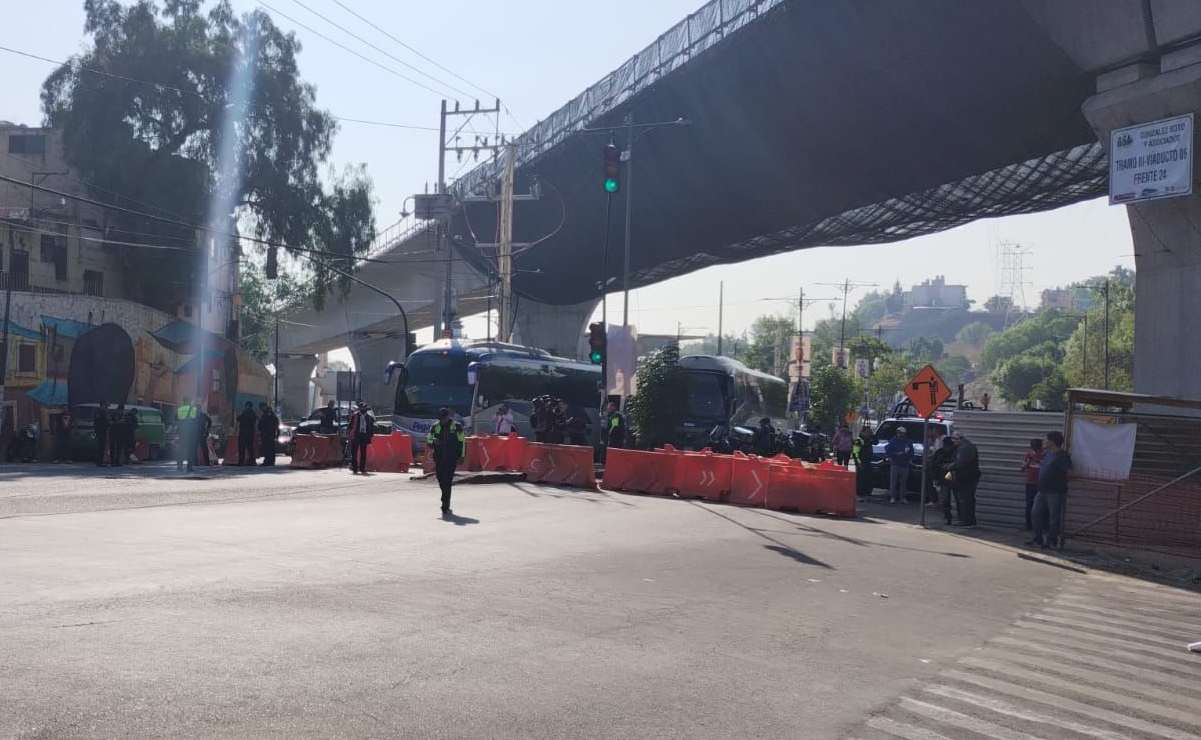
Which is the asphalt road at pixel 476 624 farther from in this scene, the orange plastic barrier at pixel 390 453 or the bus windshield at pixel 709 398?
the bus windshield at pixel 709 398

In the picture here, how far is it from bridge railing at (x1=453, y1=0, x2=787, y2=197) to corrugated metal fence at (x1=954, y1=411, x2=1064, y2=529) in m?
13.9

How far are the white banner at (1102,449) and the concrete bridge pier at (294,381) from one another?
85956 mm

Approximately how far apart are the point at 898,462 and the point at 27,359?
2747 centimetres

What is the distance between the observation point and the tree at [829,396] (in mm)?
69062

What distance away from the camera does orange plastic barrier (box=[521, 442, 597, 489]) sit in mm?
26047

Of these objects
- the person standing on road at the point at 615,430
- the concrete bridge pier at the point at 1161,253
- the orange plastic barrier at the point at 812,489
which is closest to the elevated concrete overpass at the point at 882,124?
the concrete bridge pier at the point at 1161,253

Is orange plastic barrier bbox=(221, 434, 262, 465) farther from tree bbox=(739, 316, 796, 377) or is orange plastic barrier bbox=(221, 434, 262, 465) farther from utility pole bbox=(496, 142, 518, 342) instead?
tree bbox=(739, 316, 796, 377)

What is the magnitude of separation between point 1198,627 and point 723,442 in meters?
22.9

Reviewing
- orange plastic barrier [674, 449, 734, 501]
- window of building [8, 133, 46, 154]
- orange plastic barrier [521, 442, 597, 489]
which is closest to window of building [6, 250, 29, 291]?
window of building [8, 133, 46, 154]

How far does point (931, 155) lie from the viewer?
3819 centimetres

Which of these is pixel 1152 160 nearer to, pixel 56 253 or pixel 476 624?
pixel 476 624

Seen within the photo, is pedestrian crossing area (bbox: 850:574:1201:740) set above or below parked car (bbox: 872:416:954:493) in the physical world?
below

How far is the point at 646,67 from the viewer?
133 ft

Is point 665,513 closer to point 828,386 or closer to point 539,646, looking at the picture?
point 539,646
